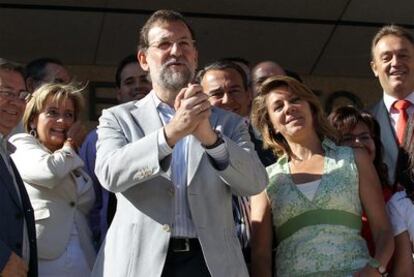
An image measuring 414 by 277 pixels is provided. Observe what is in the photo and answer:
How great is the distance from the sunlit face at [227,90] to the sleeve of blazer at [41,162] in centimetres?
95

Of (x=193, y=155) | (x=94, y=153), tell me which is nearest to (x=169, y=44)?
(x=193, y=155)

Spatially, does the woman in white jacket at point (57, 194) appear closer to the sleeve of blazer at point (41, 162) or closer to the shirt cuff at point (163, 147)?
the sleeve of blazer at point (41, 162)

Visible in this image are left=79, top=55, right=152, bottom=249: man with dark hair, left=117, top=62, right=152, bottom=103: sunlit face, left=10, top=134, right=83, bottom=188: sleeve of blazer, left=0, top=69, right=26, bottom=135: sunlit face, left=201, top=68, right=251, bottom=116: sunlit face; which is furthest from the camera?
left=117, top=62, right=152, bottom=103: sunlit face

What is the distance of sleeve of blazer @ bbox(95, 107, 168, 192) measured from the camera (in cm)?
336

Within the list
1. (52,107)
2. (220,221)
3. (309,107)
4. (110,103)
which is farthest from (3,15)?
(220,221)

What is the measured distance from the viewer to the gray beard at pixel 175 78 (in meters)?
3.62

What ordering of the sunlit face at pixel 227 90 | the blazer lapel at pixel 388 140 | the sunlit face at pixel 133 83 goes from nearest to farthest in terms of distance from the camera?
the blazer lapel at pixel 388 140 → the sunlit face at pixel 227 90 → the sunlit face at pixel 133 83

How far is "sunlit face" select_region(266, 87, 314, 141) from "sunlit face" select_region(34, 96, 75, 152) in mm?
935

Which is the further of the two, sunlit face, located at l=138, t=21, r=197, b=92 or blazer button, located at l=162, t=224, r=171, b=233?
sunlit face, located at l=138, t=21, r=197, b=92

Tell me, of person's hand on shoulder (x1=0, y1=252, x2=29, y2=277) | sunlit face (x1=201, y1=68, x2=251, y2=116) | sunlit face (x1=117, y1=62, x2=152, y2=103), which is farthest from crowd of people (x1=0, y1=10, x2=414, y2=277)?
sunlit face (x1=117, y1=62, x2=152, y2=103)

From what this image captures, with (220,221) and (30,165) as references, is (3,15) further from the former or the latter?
(220,221)

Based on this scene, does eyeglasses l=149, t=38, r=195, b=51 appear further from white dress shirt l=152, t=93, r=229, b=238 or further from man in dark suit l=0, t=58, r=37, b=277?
man in dark suit l=0, t=58, r=37, b=277

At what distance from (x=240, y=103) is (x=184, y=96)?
61.3 inches

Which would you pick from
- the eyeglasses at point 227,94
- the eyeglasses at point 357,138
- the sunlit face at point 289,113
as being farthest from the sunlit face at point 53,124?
the eyeglasses at point 357,138
